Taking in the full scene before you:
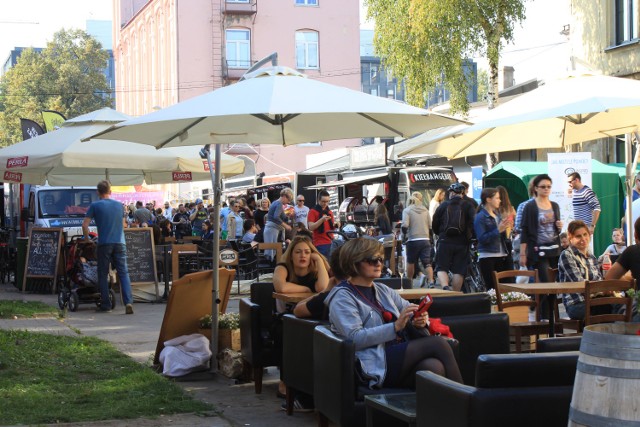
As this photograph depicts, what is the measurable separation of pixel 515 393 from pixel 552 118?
711 cm

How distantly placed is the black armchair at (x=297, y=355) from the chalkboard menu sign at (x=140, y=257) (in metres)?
9.51

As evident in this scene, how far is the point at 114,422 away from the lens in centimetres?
713

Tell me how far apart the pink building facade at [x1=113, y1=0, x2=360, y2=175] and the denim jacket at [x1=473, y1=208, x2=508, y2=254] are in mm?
38970

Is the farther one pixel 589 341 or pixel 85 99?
pixel 85 99

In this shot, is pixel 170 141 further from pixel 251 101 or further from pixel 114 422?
pixel 114 422

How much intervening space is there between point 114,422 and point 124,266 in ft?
26.2

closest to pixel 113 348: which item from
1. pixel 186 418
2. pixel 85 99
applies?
pixel 186 418

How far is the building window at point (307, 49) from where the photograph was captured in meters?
58.1

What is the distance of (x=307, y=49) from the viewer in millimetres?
58250

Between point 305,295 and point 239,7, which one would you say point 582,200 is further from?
point 239,7

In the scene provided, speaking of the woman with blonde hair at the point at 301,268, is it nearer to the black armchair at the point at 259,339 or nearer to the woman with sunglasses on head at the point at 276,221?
the black armchair at the point at 259,339

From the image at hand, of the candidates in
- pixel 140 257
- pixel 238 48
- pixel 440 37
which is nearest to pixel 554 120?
pixel 140 257

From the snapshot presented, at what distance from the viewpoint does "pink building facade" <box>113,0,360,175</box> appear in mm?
55812

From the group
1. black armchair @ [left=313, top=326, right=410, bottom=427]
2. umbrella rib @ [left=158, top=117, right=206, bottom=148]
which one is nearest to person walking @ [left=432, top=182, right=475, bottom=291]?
umbrella rib @ [left=158, top=117, right=206, bottom=148]
